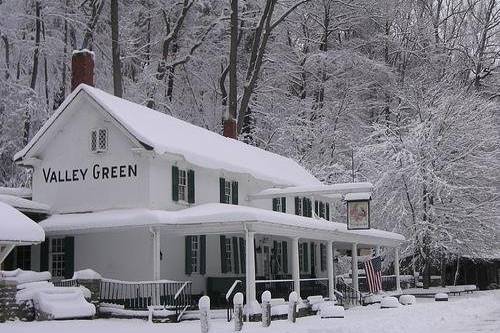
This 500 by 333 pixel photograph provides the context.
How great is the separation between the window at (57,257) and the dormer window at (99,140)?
3.42m

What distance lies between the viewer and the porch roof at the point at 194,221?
2259 centimetres

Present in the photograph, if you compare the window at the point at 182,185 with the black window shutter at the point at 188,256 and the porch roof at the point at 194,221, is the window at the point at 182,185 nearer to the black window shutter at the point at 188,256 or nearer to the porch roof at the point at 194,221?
the porch roof at the point at 194,221

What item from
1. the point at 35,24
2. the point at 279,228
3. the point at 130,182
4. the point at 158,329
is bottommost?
the point at 158,329

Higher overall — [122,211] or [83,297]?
[122,211]

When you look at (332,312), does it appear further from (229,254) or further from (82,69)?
(82,69)

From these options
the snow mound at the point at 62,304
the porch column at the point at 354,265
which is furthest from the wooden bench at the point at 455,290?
the snow mound at the point at 62,304

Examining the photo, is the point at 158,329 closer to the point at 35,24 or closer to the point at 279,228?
the point at 279,228

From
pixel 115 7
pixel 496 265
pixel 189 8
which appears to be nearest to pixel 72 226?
pixel 115 7

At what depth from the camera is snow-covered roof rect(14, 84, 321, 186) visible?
25.2 metres

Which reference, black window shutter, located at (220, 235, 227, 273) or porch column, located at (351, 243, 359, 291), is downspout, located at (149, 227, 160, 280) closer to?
black window shutter, located at (220, 235, 227, 273)

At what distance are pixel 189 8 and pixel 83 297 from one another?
2328 centimetres

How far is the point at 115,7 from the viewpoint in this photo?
36219mm

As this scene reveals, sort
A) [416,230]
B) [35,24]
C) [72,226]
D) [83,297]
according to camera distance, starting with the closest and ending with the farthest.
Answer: [83,297] → [72,226] → [35,24] → [416,230]

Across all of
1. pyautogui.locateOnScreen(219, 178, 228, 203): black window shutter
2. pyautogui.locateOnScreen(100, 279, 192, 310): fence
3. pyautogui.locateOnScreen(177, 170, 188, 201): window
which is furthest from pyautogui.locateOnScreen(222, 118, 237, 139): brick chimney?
pyautogui.locateOnScreen(100, 279, 192, 310): fence
